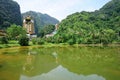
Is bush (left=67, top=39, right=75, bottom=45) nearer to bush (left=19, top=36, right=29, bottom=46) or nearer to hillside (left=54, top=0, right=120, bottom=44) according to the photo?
hillside (left=54, top=0, right=120, bottom=44)

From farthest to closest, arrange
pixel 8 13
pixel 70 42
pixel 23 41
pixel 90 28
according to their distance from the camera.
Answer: pixel 8 13, pixel 90 28, pixel 70 42, pixel 23 41

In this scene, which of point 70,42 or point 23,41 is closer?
point 23,41

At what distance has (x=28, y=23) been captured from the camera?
88.3m

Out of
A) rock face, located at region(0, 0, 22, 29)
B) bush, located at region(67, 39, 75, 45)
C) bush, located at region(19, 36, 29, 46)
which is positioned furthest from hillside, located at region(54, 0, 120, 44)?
rock face, located at region(0, 0, 22, 29)

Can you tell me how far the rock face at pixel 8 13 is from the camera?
3199 inches

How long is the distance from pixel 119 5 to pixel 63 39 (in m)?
46.7

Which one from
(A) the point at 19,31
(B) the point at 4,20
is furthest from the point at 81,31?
(B) the point at 4,20

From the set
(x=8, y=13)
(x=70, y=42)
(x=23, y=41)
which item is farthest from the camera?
(x=8, y=13)

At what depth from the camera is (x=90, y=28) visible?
70.5 meters

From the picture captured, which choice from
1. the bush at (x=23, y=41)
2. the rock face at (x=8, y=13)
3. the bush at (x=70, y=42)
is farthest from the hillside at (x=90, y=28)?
the rock face at (x=8, y=13)

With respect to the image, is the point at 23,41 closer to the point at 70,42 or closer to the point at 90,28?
the point at 70,42

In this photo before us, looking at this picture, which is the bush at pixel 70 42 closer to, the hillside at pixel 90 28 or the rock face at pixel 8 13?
the hillside at pixel 90 28

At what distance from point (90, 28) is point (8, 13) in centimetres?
3665

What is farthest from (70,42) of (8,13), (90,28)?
(8,13)
